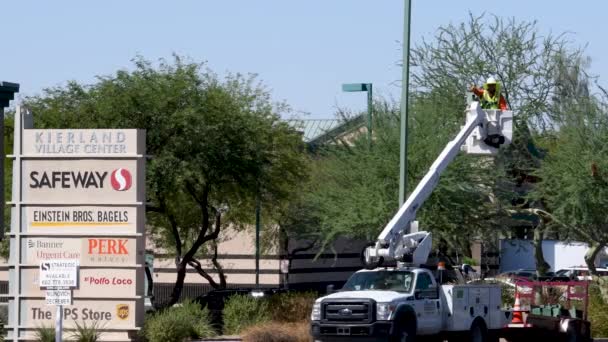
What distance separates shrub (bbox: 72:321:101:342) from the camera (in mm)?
25125

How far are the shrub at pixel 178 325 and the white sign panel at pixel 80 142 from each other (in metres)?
3.68

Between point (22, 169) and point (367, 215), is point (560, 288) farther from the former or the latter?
point (22, 169)

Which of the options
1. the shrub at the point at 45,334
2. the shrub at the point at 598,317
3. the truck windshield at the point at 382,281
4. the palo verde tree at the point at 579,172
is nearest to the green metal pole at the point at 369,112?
the palo verde tree at the point at 579,172

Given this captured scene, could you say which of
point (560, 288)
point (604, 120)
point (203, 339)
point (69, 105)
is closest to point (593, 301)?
point (560, 288)

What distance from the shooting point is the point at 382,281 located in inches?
1005

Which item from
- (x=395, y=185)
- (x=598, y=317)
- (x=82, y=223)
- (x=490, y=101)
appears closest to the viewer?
(x=82, y=223)

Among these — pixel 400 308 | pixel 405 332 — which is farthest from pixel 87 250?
pixel 405 332

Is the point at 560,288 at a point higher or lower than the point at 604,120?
lower

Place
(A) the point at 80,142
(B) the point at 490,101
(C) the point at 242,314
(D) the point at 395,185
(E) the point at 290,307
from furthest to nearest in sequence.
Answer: (D) the point at 395,185
(E) the point at 290,307
(C) the point at 242,314
(B) the point at 490,101
(A) the point at 80,142

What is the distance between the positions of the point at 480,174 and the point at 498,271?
26206mm

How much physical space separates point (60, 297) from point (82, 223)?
5.01 meters

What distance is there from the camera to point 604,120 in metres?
37.1

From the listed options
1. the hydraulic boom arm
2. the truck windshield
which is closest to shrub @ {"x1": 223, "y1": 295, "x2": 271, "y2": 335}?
the hydraulic boom arm

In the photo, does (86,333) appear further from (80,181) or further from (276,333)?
(276,333)
